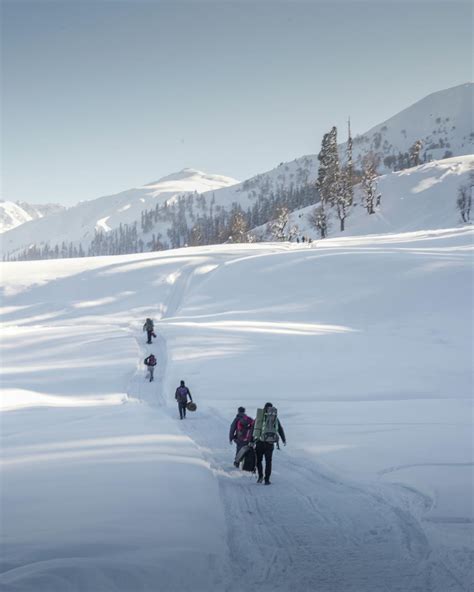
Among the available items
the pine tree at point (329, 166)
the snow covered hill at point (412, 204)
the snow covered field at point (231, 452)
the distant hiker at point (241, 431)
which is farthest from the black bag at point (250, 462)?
the snow covered hill at point (412, 204)

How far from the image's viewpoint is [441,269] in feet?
91.1

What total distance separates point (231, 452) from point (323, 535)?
14.4 feet

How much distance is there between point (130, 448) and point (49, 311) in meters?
30.4

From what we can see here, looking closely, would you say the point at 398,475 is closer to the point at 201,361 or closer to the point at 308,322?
the point at 201,361

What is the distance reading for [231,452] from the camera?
33.4 feet

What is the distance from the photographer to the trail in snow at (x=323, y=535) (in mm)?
5027

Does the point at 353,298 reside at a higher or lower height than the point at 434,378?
higher

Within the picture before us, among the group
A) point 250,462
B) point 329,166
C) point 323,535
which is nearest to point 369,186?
point 329,166

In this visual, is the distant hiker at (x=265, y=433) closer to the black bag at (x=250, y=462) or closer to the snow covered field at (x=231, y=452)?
the black bag at (x=250, y=462)

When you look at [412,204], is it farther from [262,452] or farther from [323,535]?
[323,535]

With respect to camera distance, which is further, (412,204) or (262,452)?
(412,204)

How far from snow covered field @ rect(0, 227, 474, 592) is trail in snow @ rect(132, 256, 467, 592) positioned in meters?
0.03

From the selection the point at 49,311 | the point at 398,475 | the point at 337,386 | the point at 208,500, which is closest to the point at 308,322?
the point at 337,386

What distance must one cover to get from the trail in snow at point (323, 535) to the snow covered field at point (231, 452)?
3 cm
